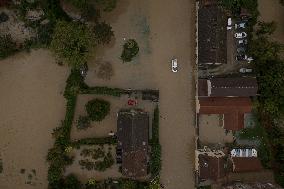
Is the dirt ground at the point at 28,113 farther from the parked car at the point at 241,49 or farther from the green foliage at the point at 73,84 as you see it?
the parked car at the point at 241,49

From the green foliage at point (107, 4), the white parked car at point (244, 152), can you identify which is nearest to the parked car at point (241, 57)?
the white parked car at point (244, 152)

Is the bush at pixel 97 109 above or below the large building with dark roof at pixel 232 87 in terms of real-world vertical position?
below

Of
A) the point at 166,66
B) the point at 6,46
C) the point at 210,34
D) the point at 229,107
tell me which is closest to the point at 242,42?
the point at 210,34

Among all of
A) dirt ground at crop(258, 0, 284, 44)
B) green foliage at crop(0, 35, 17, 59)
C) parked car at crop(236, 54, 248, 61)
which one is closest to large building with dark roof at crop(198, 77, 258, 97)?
parked car at crop(236, 54, 248, 61)

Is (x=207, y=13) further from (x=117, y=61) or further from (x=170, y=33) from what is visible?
(x=117, y=61)

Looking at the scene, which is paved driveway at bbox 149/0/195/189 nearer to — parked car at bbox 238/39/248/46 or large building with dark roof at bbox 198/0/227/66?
large building with dark roof at bbox 198/0/227/66

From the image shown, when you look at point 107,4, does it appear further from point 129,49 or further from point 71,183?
point 71,183
